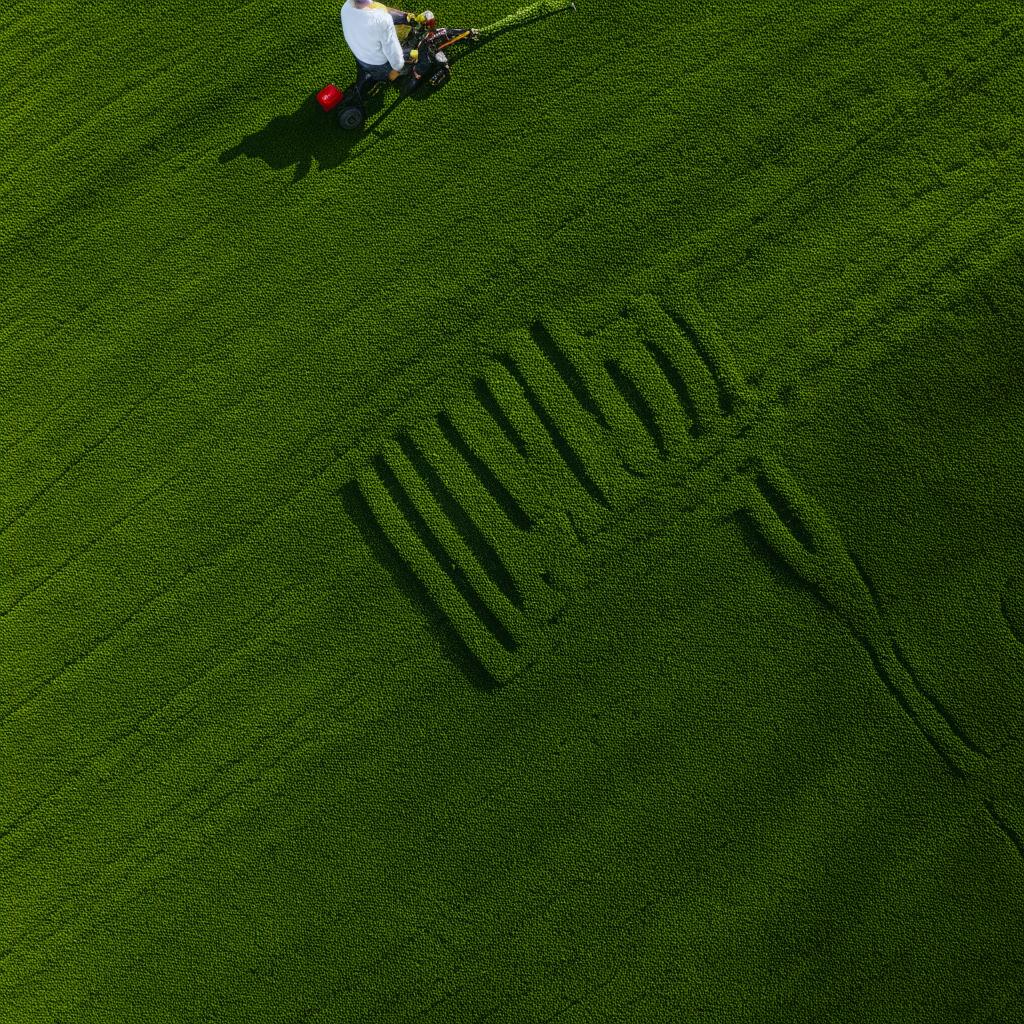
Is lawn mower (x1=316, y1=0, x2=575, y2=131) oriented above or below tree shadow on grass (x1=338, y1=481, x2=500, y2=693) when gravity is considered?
above

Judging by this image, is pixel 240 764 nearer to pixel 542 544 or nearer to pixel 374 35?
pixel 542 544

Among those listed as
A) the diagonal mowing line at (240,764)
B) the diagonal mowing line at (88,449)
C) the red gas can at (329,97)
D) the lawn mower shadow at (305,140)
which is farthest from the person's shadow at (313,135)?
the diagonal mowing line at (240,764)

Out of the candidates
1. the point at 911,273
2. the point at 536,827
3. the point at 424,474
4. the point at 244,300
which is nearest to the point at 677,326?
the point at 911,273

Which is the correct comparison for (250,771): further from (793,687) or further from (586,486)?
(793,687)

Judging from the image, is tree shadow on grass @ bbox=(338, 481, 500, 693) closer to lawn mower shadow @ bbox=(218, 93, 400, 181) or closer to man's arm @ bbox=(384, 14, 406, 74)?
lawn mower shadow @ bbox=(218, 93, 400, 181)

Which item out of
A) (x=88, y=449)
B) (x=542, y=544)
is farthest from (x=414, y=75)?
(x=88, y=449)

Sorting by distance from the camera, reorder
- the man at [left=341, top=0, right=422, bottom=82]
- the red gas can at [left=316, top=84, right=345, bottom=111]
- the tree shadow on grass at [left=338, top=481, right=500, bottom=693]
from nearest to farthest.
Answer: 1. the man at [left=341, top=0, right=422, bottom=82]
2. the red gas can at [left=316, top=84, right=345, bottom=111]
3. the tree shadow on grass at [left=338, top=481, right=500, bottom=693]

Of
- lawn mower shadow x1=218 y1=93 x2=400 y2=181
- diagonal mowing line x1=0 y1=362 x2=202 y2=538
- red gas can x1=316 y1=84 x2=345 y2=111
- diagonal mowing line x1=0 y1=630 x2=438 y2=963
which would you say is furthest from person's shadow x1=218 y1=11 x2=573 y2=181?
diagonal mowing line x1=0 y1=630 x2=438 y2=963

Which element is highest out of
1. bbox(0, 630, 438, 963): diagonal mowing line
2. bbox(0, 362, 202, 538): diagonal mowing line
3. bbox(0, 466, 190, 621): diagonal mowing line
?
bbox(0, 362, 202, 538): diagonal mowing line
